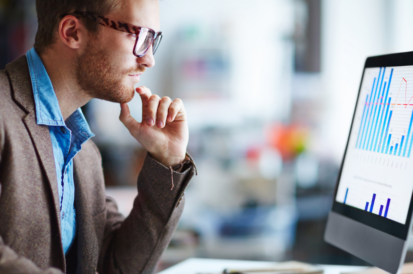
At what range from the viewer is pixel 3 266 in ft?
2.23

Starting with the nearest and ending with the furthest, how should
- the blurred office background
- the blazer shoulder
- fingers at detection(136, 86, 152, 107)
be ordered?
the blazer shoulder, fingers at detection(136, 86, 152, 107), the blurred office background

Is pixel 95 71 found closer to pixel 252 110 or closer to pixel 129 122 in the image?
pixel 129 122

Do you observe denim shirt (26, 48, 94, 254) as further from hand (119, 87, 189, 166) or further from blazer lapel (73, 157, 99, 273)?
hand (119, 87, 189, 166)

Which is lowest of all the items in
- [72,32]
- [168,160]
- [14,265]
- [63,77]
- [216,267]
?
[216,267]

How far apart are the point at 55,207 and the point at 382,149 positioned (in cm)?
80

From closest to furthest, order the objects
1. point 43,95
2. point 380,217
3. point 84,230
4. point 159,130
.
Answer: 1. point 380,217
2. point 43,95
3. point 84,230
4. point 159,130

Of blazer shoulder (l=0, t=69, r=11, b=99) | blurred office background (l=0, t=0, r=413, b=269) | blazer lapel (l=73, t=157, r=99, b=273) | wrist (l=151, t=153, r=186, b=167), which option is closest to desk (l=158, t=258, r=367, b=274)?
blazer lapel (l=73, t=157, r=99, b=273)

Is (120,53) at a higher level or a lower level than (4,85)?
higher

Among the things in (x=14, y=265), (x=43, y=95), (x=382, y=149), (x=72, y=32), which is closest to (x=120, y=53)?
(x=72, y=32)

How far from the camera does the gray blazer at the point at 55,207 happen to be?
0.85 metres

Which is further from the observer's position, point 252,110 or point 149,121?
point 252,110

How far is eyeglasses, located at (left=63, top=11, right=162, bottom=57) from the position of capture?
1.09 meters

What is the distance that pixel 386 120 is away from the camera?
90 centimetres

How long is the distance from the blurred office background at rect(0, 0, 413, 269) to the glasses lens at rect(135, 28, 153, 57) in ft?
7.10
